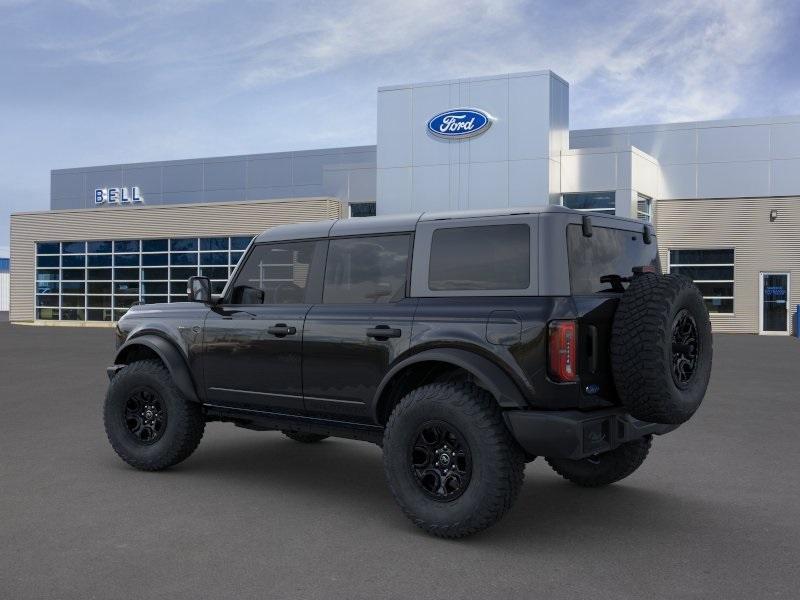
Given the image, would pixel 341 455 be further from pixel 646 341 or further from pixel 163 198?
pixel 163 198

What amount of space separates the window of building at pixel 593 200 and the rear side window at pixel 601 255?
25.1 m

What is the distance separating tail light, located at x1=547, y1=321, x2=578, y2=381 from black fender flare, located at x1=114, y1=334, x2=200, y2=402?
10.4 feet

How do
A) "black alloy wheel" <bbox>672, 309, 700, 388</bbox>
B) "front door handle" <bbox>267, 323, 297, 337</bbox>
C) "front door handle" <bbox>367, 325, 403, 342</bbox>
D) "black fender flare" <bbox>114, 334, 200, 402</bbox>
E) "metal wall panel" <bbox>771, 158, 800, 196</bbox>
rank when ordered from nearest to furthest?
1. "black alloy wheel" <bbox>672, 309, 700, 388</bbox>
2. "front door handle" <bbox>367, 325, 403, 342</bbox>
3. "front door handle" <bbox>267, 323, 297, 337</bbox>
4. "black fender flare" <bbox>114, 334, 200, 402</bbox>
5. "metal wall panel" <bbox>771, 158, 800, 196</bbox>

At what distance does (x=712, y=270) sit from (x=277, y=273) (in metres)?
28.0

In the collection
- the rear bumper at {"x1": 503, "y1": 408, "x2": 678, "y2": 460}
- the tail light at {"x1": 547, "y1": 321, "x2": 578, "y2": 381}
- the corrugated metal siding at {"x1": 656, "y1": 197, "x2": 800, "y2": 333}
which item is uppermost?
the corrugated metal siding at {"x1": 656, "y1": 197, "x2": 800, "y2": 333}

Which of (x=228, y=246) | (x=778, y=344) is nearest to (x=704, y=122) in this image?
(x=778, y=344)

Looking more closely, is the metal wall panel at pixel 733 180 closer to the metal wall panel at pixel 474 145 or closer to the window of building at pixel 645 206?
the window of building at pixel 645 206

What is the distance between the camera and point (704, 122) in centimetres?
3444

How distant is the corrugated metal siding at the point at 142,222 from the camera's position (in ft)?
112

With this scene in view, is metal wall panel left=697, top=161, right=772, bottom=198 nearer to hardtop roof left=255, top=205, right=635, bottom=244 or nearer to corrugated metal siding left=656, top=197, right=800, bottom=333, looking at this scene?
corrugated metal siding left=656, top=197, right=800, bottom=333

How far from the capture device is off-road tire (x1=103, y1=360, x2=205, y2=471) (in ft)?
22.4

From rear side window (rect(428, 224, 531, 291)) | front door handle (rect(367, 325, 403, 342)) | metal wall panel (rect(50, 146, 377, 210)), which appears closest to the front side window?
front door handle (rect(367, 325, 403, 342))

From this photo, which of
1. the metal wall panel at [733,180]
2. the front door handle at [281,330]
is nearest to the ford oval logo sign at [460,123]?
the metal wall panel at [733,180]

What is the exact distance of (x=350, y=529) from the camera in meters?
5.33
